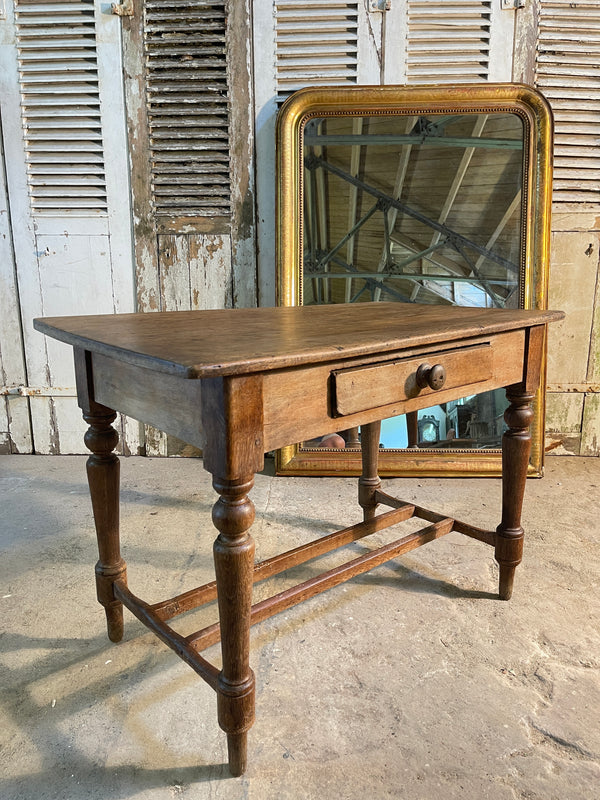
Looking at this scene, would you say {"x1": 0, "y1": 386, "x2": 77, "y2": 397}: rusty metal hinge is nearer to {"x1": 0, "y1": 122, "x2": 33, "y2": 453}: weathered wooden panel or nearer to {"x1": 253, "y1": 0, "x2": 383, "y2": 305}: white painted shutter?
{"x1": 0, "y1": 122, "x2": 33, "y2": 453}: weathered wooden panel

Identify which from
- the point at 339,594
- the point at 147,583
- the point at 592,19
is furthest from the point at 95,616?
the point at 592,19

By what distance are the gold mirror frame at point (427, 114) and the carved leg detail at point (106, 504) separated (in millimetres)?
1475

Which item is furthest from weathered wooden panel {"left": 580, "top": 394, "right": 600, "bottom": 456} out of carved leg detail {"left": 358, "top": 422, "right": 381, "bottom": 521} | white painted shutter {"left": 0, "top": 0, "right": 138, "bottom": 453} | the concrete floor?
white painted shutter {"left": 0, "top": 0, "right": 138, "bottom": 453}

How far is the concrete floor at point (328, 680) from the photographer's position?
1.26 metres

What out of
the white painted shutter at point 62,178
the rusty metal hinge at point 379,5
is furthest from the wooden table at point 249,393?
the rusty metal hinge at point 379,5

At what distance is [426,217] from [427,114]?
523 millimetres

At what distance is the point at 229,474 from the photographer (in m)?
1.08

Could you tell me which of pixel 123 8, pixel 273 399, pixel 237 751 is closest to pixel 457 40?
pixel 123 8

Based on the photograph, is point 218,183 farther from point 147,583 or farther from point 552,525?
point 552,525

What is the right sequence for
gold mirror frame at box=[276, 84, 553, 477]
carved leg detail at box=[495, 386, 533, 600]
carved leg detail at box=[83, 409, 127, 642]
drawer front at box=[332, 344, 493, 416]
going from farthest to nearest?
gold mirror frame at box=[276, 84, 553, 477] → carved leg detail at box=[495, 386, 533, 600] → carved leg detail at box=[83, 409, 127, 642] → drawer front at box=[332, 344, 493, 416]

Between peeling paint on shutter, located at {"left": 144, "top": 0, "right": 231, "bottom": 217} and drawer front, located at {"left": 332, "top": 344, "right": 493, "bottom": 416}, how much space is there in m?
2.11

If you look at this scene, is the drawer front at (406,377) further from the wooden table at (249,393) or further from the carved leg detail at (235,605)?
the carved leg detail at (235,605)

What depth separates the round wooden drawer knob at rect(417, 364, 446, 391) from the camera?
4.55 ft

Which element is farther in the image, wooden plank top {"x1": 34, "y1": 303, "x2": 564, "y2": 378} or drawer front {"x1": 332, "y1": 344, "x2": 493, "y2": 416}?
drawer front {"x1": 332, "y1": 344, "x2": 493, "y2": 416}
